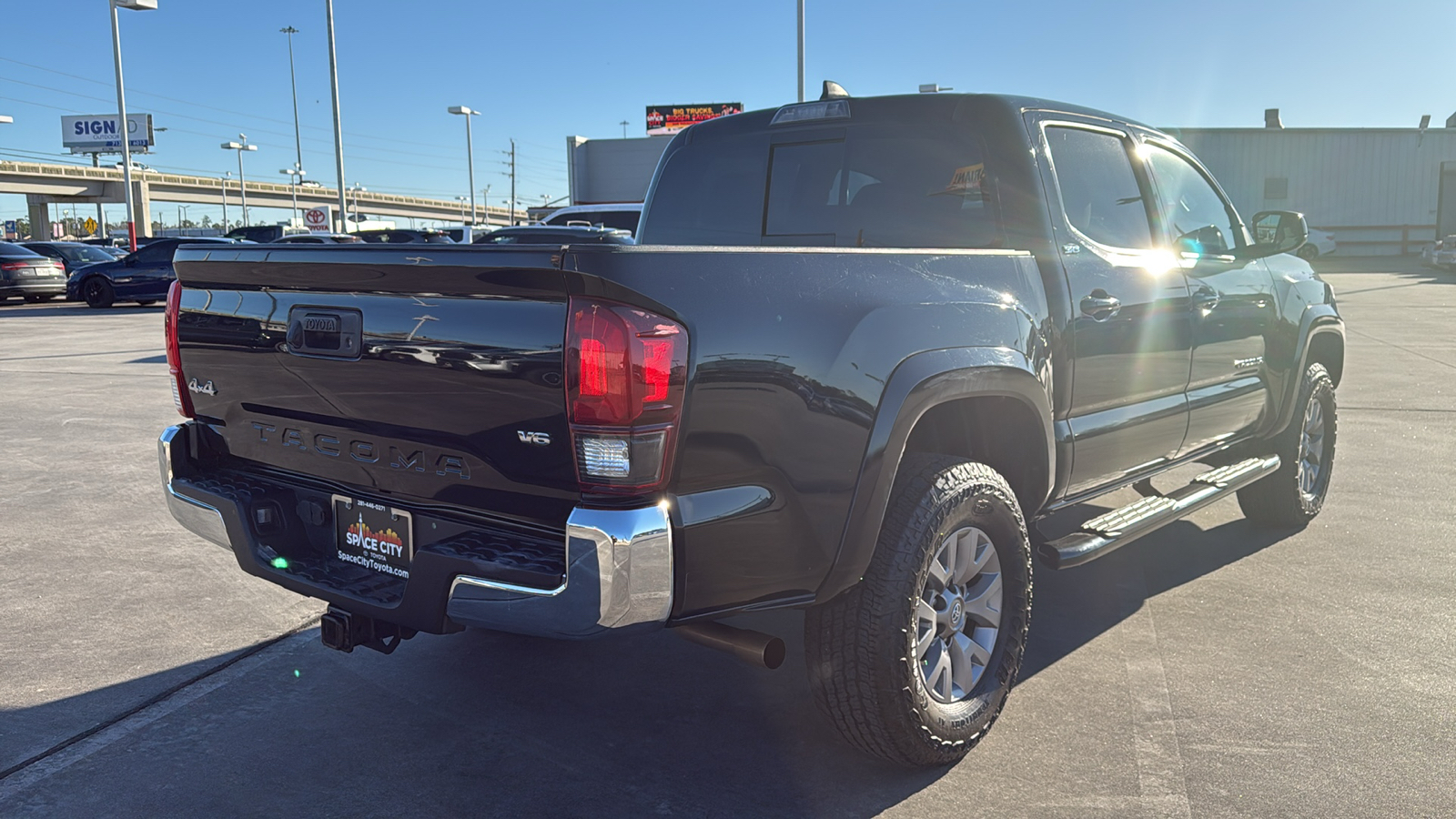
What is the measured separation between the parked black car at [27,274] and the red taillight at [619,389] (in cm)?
2687

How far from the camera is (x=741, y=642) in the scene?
9.33ft

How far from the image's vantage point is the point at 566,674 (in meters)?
3.93

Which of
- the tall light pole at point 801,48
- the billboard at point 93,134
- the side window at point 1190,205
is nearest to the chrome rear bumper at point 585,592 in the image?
the side window at point 1190,205

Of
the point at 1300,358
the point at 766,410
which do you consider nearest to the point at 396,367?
the point at 766,410

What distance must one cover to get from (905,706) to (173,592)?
326 cm

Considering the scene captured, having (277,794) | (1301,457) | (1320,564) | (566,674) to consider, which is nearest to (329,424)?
(277,794)

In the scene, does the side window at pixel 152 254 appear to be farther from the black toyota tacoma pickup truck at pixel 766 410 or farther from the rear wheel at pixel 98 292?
the black toyota tacoma pickup truck at pixel 766 410

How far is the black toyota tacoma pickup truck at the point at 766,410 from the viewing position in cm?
253

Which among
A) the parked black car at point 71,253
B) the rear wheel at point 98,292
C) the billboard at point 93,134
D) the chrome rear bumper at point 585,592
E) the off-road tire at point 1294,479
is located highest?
the billboard at point 93,134

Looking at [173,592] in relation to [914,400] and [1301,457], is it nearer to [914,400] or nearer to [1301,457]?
[914,400]

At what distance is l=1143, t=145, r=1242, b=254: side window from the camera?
15.2 ft

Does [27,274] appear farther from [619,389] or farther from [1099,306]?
[619,389]

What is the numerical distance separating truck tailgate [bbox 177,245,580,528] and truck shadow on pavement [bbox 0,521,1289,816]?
0.84 m

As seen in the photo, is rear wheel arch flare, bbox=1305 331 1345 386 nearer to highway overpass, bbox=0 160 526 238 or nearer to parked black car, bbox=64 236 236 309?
parked black car, bbox=64 236 236 309
